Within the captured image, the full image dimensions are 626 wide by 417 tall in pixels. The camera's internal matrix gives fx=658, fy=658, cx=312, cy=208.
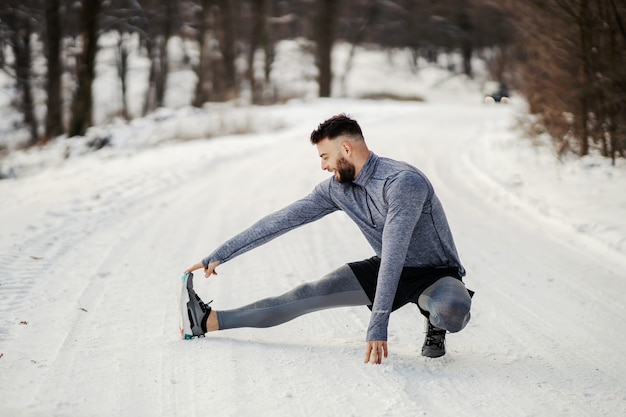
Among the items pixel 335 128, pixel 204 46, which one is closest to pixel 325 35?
pixel 204 46

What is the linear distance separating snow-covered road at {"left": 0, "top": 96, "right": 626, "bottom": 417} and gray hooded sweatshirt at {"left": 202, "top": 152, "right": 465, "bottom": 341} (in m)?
0.51

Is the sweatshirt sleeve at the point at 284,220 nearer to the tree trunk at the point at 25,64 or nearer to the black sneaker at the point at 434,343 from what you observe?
the black sneaker at the point at 434,343

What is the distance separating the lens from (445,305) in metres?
3.55

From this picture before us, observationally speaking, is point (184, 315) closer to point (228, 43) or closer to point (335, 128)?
point (335, 128)

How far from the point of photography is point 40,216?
296 inches

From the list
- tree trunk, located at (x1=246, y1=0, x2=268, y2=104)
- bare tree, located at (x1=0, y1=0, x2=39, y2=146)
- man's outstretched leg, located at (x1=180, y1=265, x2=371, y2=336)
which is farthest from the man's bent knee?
tree trunk, located at (x1=246, y1=0, x2=268, y2=104)

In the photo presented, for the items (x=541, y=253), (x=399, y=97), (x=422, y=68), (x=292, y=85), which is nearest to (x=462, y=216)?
(x=541, y=253)

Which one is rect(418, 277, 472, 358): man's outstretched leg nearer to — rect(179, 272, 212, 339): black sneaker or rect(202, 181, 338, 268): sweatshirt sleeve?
rect(202, 181, 338, 268): sweatshirt sleeve

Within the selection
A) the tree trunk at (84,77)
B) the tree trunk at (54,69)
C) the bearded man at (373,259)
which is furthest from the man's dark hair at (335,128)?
the tree trunk at (54,69)

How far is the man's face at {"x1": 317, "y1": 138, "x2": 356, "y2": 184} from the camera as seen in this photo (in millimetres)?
3689

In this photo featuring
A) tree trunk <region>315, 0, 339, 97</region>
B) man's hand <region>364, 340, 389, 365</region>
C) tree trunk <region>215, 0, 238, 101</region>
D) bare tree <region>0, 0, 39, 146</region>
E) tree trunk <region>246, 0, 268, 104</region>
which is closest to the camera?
man's hand <region>364, 340, 389, 365</region>

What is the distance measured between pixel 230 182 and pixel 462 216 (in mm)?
3943

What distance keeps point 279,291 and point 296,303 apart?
1.12 metres

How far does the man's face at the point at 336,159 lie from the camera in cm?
369
